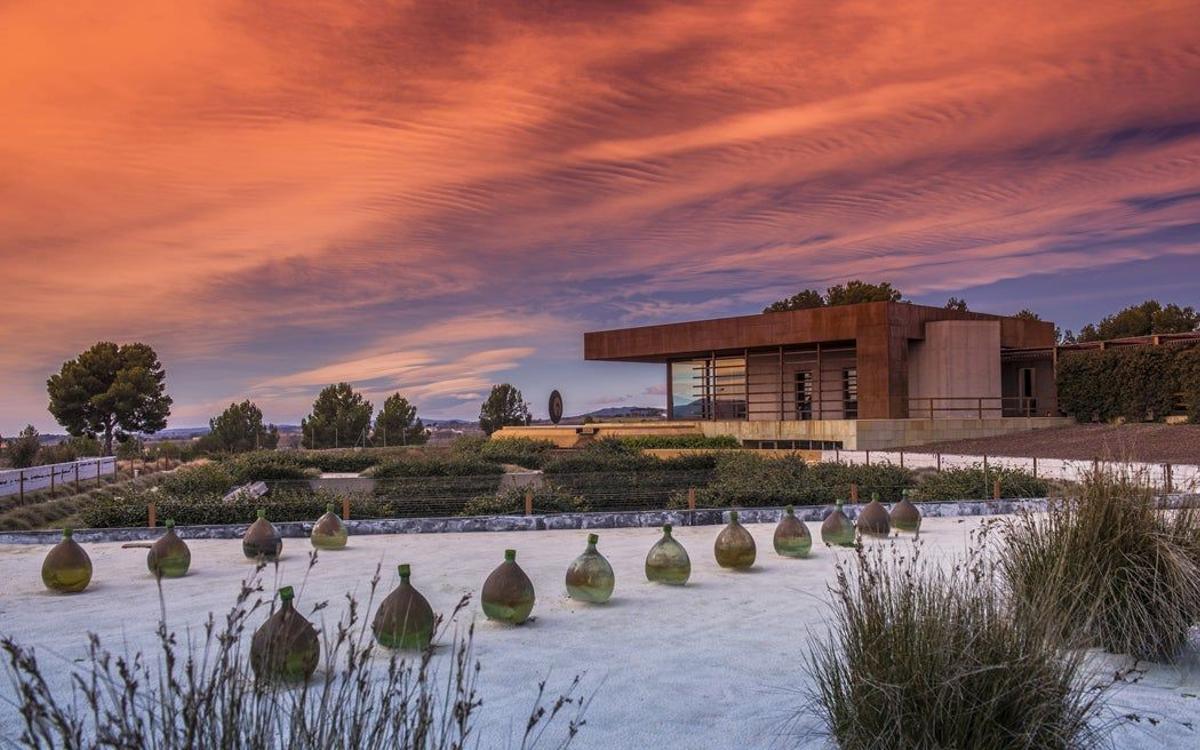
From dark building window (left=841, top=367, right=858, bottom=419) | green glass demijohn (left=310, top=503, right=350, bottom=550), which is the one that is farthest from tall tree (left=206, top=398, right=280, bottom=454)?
green glass demijohn (left=310, top=503, right=350, bottom=550)

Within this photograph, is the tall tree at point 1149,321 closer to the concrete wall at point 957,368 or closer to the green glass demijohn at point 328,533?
the concrete wall at point 957,368

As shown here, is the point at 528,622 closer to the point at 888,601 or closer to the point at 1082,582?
the point at 888,601

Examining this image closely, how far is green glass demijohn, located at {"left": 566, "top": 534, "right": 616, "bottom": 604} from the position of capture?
6.18 m

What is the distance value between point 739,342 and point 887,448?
623 cm

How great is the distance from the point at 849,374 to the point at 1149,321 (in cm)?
2045

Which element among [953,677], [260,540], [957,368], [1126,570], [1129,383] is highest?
[957,368]

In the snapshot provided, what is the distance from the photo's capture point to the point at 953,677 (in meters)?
3.20

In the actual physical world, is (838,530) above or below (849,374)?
below

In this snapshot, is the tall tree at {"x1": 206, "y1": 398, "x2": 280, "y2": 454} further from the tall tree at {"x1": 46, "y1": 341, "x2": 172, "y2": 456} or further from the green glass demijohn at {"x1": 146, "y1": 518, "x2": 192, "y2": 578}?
the green glass demijohn at {"x1": 146, "y1": 518, "x2": 192, "y2": 578}

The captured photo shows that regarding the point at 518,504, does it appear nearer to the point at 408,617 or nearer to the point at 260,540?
the point at 260,540

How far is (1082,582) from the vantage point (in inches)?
171

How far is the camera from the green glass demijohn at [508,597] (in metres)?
5.57

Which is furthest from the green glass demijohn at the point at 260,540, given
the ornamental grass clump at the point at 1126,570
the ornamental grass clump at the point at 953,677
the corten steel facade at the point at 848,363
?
the corten steel facade at the point at 848,363

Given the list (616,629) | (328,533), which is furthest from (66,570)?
(616,629)
